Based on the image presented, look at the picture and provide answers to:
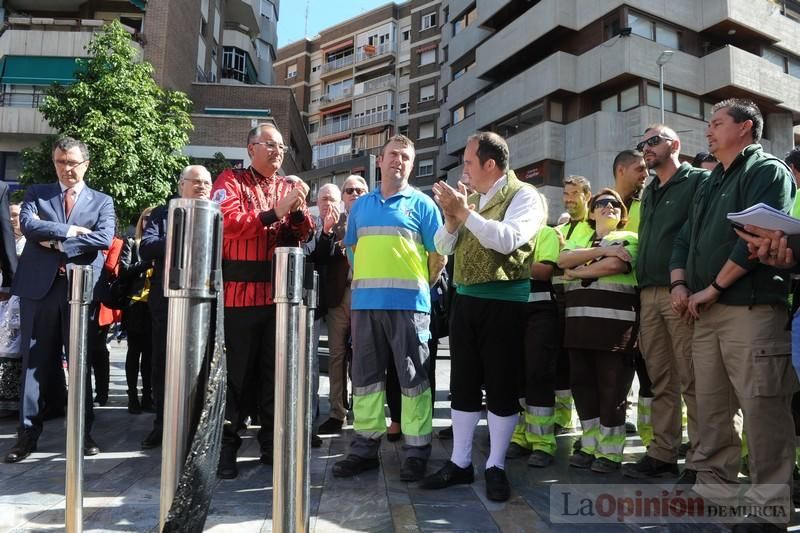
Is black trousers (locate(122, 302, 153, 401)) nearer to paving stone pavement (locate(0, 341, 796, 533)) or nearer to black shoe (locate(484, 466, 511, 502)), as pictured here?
paving stone pavement (locate(0, 341, 796, 533))

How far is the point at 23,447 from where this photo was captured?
4082 millimetres

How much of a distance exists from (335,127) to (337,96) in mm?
2898

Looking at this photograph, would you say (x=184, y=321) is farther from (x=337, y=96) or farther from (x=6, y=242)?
(x=337, y=96)

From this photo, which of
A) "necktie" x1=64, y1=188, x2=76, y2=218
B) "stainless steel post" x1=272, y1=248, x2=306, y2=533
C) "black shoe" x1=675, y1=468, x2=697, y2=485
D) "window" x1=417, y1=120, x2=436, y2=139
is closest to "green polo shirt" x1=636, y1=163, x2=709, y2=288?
"black shoe" x1=675, y1=468, x2=697, y2=485

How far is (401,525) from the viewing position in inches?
114

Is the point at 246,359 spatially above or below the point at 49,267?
below

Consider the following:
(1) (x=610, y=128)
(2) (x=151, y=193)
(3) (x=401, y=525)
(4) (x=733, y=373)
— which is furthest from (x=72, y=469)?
(1) (x=610, y=128)

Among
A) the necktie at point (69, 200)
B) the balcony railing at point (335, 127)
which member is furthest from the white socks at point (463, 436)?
the balcony railing at point (335, 127)

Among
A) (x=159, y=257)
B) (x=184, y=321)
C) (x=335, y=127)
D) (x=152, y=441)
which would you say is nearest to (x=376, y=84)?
(x=335, y=127)

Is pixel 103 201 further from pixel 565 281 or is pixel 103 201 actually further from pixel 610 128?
pixel 610 128

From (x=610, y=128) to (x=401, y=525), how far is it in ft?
81.2

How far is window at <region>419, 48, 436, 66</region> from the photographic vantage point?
142 feet

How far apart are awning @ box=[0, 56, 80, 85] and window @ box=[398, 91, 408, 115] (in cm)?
2550

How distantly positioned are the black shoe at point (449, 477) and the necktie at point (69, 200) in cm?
329
